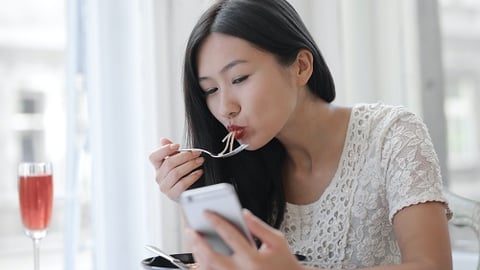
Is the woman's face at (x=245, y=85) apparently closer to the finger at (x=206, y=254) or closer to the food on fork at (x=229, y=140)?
the food on fork at (x=229, y=140)

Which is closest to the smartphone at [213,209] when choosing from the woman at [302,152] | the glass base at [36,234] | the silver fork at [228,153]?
the woman at [302,152]

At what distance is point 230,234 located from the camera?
2.57 ft

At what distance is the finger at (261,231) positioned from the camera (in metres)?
0.80

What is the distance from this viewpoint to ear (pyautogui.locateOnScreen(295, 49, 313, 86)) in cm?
128

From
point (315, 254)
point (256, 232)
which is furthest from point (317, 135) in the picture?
point (256, 232)

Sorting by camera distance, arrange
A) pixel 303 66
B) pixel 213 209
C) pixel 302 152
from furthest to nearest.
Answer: pixel 302 152, pixel 303 66, pixel 213 209

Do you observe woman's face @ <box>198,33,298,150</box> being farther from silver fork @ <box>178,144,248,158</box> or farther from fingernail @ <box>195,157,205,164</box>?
fingernail @ <box>195,157,205,164</box>

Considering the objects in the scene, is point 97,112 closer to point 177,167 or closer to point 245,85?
point 177,167

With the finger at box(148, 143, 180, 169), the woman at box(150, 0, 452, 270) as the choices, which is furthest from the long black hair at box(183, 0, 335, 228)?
the finger at box(148, 143, 180, 169)

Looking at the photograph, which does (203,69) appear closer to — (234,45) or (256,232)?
(234,45)

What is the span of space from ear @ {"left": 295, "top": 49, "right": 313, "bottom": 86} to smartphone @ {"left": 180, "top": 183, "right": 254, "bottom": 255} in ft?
1.75

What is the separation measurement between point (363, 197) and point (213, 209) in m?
0.58

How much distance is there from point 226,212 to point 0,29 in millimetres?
1368

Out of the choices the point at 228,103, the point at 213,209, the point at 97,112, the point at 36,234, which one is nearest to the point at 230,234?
the point at 213,209
